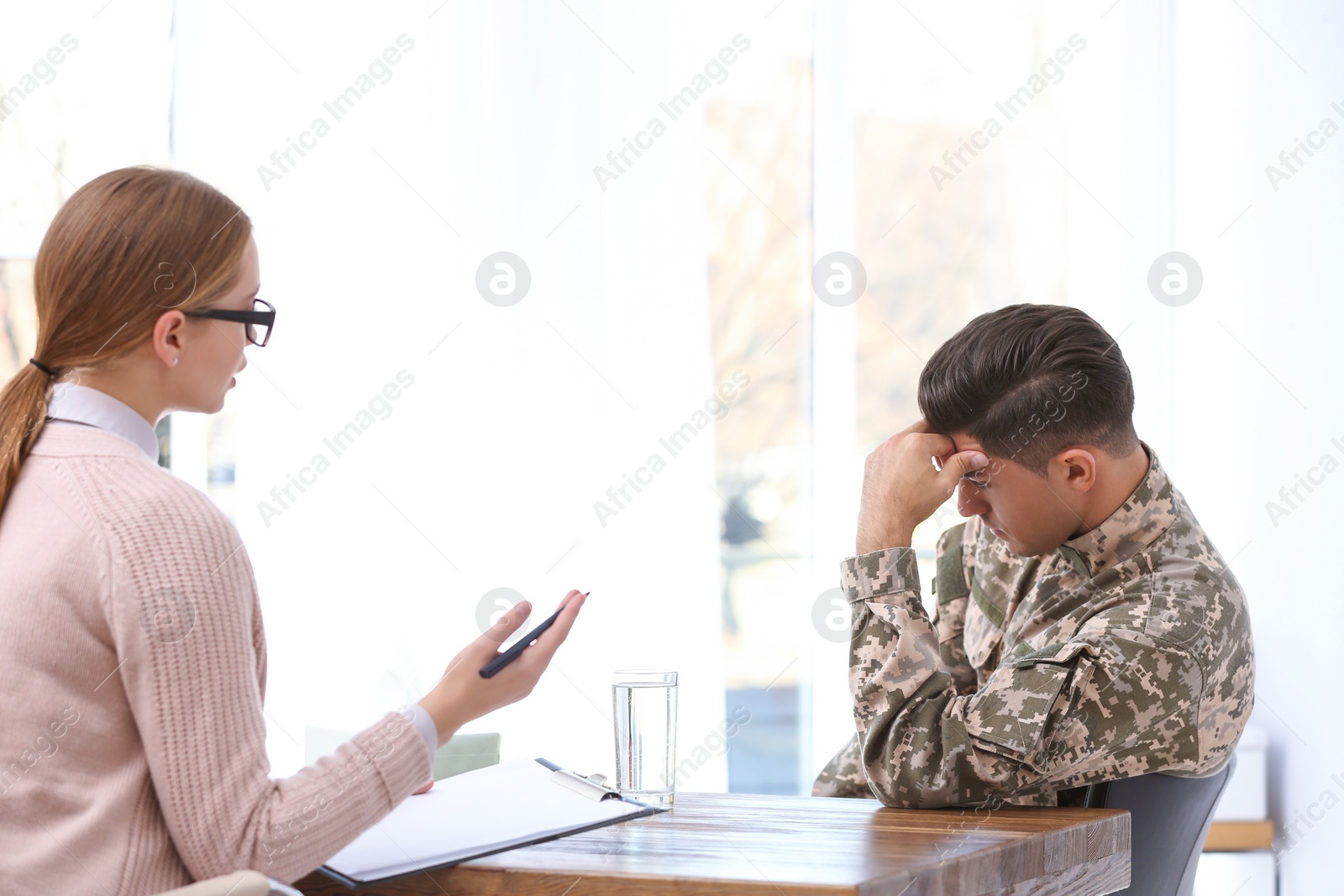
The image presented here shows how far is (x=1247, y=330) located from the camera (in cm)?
271

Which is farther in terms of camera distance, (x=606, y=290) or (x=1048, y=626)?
(x=606, y=290)

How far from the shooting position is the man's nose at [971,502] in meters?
1.42

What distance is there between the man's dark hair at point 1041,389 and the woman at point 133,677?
0.74 m

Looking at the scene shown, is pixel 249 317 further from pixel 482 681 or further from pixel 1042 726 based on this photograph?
pixel 1042 726

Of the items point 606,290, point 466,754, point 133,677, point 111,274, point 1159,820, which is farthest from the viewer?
point 606,290

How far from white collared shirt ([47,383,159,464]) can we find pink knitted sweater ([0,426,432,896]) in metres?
0.10

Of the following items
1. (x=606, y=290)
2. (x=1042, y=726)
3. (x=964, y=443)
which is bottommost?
(x=1042, y=726)

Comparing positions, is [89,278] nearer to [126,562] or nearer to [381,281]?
[126,562]

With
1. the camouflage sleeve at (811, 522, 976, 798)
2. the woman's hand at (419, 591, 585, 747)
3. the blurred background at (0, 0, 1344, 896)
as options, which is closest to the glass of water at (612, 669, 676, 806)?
the woman's hand at (419, 591, 585, 747)

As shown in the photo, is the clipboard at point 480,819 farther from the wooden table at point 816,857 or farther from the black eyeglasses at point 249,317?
the black eyeglasses at point 249,317

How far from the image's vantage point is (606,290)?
2643 mm

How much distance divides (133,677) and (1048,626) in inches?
40.3

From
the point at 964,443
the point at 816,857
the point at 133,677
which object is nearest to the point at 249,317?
the point at 133,677

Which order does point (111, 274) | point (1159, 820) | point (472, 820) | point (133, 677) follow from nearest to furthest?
point (133, 677) < point (111, 274) < point (472, 820) < point (1159, 820)
